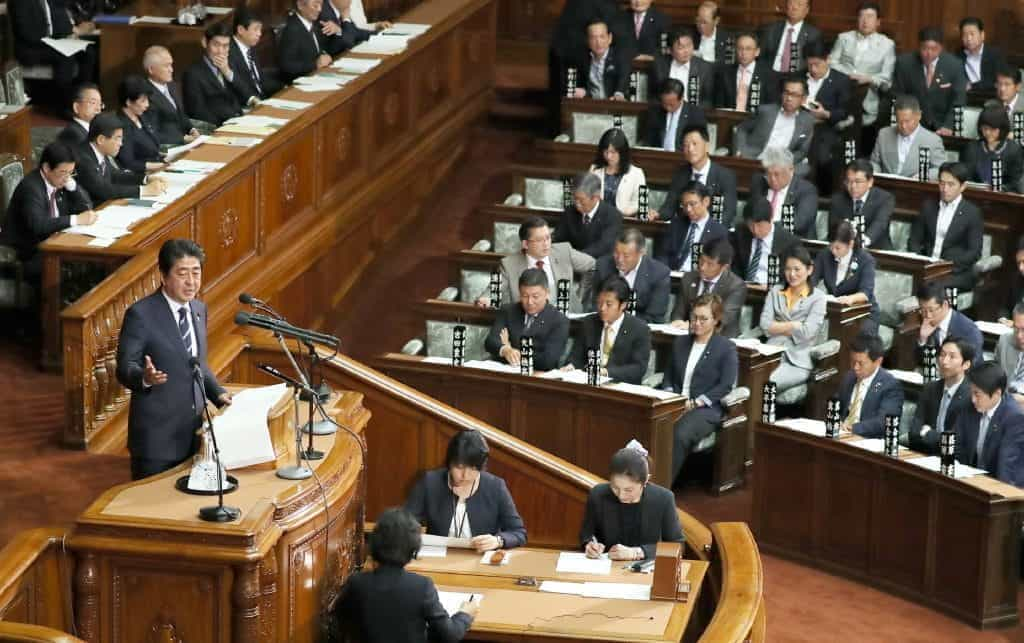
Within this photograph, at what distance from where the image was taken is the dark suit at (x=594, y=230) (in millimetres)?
9086

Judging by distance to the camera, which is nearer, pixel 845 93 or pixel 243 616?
pixel 243 616

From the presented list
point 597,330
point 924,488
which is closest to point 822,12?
point 597,330

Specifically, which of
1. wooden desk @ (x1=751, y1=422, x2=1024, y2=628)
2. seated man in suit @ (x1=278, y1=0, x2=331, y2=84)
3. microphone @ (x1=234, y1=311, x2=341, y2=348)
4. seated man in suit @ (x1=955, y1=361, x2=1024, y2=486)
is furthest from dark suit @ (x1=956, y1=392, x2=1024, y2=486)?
seated man in suit @ (x1=278, y1=0, x2=331, y2=84)

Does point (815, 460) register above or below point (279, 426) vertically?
below

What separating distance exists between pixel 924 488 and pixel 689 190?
7.66ft

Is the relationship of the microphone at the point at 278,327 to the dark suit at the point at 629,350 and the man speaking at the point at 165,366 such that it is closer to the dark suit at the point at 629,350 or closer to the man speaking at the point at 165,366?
the man speaking at the point at 165,366

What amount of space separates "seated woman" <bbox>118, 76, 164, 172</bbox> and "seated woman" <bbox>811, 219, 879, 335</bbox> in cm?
318

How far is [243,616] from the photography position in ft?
15.3

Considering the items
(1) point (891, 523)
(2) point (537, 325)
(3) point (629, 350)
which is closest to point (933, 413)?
(1) point (891, 523)

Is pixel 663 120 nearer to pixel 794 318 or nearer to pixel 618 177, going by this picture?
pixel 618 177

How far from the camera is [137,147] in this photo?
333 inches

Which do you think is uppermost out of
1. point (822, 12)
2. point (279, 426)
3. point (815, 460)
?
point (822, 12)

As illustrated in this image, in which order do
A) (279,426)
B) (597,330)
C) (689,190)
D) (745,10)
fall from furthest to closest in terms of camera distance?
(745,10), (689,190), (597,330), (279,426)

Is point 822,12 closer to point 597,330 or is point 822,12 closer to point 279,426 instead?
point 597,330
